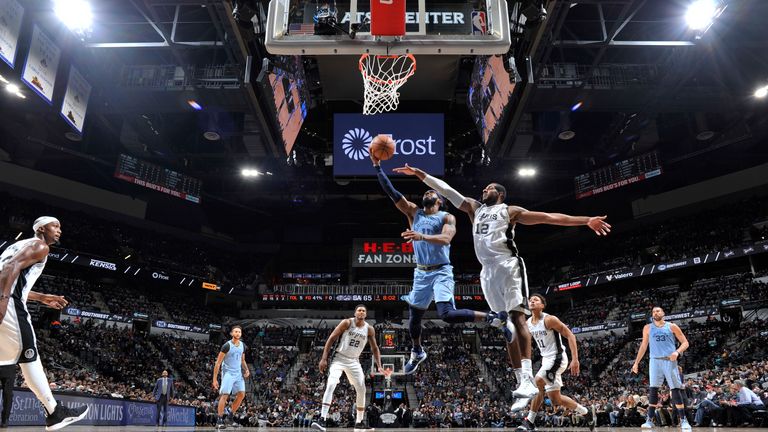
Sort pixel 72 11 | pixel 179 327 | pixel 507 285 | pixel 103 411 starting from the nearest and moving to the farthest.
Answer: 1. pixel 507 285
2. pixel 72 11
3. pixel 103 411
4. pixel 179 327

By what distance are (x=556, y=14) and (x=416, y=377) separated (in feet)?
69.1

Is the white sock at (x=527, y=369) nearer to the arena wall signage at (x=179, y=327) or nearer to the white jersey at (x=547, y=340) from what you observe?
the white jersey at (x=547, y=340)

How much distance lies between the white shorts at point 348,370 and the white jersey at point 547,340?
2.84 metres

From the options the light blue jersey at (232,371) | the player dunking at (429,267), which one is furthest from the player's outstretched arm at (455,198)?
the light blue jersey at (232,371)

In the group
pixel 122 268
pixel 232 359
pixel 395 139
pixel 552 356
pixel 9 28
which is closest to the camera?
pixel 552 356

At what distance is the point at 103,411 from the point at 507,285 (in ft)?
40.3

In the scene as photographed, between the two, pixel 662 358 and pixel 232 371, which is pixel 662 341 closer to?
pixel 662 358

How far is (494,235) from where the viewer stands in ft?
19.4

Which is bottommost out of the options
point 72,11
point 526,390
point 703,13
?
point 526,390

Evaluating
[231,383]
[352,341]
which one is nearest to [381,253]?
[231,383]

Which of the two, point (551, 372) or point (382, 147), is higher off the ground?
point (382, 147)

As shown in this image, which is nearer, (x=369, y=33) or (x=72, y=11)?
(x=369, y=33)

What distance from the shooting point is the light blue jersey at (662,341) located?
9.05 m

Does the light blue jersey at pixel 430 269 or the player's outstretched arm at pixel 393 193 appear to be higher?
the player's outstretched arm at pixel 393 193
